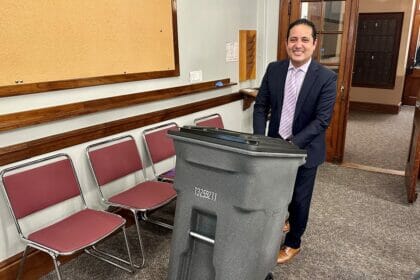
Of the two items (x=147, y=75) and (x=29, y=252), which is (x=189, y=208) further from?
(x=147, y=75)

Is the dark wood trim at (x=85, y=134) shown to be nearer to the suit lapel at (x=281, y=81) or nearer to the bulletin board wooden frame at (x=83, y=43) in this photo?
the bulletin board wooden frame at (x=83, y=43)

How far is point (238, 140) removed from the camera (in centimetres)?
131

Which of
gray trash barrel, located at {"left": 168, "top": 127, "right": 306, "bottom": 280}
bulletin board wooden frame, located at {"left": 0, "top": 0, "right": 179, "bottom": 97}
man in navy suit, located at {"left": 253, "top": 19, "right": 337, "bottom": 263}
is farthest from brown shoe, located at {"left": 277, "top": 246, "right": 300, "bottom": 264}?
bulletin board wooden frame, located at {"left": 0, "top": 0, "right": 179, "bottom": 97}

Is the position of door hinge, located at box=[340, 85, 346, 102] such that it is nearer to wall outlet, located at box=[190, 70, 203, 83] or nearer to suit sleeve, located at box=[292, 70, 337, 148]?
wall outlet, located at box=[190, 70, 203, 83]

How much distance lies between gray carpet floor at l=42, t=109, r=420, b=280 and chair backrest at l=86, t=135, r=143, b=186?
0.54 m

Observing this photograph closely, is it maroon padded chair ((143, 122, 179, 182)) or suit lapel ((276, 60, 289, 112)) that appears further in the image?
maroon padded chair ((143, 122, 179, 182))

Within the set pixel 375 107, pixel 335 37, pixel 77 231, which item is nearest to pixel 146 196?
pixel 77 231

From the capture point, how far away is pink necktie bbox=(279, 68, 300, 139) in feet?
6.64

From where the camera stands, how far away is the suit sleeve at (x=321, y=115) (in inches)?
76.0

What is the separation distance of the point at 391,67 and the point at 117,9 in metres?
5.90

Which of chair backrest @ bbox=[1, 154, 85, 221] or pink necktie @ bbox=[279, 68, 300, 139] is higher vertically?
pink necktie @ bbox=[279, 68, 300, 139]

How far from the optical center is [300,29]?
1.87 m

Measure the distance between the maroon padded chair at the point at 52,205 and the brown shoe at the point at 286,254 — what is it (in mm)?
997

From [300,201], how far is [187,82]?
157 centimetres
